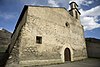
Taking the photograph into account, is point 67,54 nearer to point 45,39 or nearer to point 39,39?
point 45,39

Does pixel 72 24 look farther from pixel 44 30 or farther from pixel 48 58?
pixel 48 58

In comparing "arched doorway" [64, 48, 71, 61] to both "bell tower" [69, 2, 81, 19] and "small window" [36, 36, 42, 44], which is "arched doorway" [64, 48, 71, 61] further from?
"bell tower" [69, 2, 81, 19]

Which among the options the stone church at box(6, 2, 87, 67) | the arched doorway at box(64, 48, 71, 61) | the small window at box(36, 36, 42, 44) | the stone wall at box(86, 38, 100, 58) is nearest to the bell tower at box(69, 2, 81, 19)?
the stone church at box(6, 2, 87, 67)

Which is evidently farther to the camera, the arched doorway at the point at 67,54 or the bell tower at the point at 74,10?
the bell tower at the point at 74,10

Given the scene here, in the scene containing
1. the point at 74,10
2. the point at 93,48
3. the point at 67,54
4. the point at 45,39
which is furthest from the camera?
the point at 93,48

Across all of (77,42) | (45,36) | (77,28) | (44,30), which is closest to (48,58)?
(45,36)

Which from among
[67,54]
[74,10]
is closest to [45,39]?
[67,54]

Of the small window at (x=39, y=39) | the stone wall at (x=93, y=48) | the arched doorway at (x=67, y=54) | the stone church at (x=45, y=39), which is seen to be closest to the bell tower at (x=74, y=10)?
the stone church at (x=45, y=39)

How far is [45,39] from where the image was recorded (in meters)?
9.42

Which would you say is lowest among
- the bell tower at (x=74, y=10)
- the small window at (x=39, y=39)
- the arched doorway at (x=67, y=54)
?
the arched doorway at (x=67, y=54)

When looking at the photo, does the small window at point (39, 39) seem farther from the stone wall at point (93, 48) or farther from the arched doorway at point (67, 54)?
the stone wall at point (93, 48)

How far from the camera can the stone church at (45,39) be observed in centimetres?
794

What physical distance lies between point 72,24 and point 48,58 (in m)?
6.19

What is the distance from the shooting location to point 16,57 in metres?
7.51
